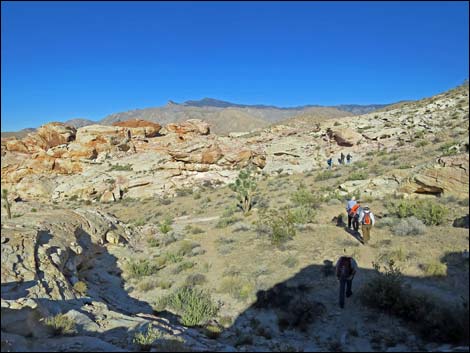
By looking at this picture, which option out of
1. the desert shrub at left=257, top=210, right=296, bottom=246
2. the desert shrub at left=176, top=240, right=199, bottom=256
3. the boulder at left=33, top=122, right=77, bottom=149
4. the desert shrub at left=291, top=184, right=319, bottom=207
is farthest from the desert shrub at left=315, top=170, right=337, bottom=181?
the boulder at left=33, top=122, right=77, bottom=149

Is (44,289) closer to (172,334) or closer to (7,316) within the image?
(7,316)

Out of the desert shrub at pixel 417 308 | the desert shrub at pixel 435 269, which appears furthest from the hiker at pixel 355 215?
the desert shrub at pixel 417 308

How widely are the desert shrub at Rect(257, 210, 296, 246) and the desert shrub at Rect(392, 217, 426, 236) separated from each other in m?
3.47

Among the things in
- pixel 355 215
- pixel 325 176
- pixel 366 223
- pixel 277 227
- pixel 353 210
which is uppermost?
pixel 325 176

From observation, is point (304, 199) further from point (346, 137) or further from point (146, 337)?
point (346, 137)

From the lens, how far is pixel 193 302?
752 centimetres

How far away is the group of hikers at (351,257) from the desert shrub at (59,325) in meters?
5.55

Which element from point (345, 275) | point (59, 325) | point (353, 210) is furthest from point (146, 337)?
point (353, 210)

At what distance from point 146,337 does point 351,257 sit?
5268 millimetres

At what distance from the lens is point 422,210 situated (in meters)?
11.1

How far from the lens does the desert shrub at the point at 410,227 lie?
10.1 m

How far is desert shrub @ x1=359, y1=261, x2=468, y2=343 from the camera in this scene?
5.52 m

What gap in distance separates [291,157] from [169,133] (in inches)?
540

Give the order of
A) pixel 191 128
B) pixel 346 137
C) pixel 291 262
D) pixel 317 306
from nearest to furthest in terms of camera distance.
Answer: pixel 317 306, pixel 291 262, pixel 346 137, pixel 191 128
